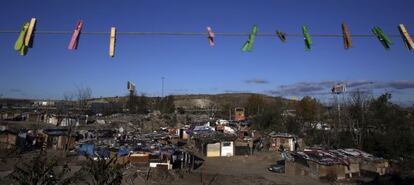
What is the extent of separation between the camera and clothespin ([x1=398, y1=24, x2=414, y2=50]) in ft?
29.3

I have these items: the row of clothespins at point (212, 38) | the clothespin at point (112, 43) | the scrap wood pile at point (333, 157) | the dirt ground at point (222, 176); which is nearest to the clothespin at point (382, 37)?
the row of clothespins at point (212, 38)

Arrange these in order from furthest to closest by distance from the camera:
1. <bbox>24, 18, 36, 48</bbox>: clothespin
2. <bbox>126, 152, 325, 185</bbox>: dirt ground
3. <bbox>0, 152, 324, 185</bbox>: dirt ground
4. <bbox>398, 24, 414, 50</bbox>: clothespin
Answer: <bbox>126, 152, 325, 185</bbox>: dirt ground < <bbox>0, 152, 324, 185</bbox>: dirt ground < <bbox>398, 24, 414, 50</bbox>: clothespin < <bbox>24, 18, 36, 48</bbox>: clothespin

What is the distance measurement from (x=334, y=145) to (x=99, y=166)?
48451 millimetres

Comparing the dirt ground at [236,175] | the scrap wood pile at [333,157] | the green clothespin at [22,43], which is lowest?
the dirt ground at [236,175]

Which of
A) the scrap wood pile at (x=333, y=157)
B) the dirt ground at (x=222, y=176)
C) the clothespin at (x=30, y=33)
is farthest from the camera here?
the scrap wood pile at (x=333, y=157)

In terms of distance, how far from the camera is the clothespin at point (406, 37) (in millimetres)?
8938

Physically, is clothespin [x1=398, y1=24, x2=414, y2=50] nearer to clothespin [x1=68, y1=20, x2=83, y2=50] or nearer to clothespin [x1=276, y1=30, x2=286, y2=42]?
clothespin [x1=276, y1=30, x2=286, y2=42]

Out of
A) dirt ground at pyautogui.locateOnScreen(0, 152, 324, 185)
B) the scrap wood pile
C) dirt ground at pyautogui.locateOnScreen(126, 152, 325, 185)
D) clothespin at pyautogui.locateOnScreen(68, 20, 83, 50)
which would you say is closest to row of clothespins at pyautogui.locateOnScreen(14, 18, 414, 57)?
clothespin at pyautogui.locateOnScreen(68, 20, 83, 50)

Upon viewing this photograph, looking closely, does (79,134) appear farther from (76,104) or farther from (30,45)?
(30,45)

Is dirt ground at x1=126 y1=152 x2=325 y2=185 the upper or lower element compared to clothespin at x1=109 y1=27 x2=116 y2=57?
lower

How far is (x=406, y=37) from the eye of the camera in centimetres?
901

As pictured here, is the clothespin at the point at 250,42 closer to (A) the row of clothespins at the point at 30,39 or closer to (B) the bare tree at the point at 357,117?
(A) the row of clothespins at the point at 30,39

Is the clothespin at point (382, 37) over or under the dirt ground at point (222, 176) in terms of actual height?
over

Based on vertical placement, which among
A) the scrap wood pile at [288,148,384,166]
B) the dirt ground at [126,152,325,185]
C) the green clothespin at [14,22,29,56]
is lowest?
the dirt ground at [126,152,325,185]
